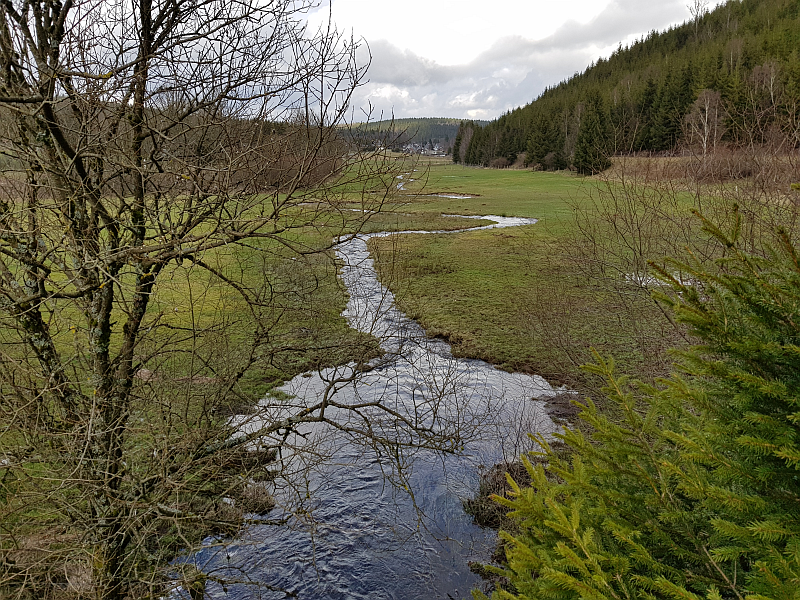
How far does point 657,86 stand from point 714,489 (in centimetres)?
6557

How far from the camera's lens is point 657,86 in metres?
55.7

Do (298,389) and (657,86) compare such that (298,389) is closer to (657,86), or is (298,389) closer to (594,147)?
(594,147)

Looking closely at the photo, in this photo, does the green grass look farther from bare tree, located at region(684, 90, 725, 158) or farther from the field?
bare tree, located at region(684, 90, 725, 158)

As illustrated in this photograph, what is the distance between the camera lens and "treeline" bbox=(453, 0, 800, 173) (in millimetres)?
28594

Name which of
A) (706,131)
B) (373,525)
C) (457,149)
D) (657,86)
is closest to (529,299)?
(706,131)

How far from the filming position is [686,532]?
2.09m

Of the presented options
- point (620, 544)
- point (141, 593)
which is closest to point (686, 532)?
point (620, 544)

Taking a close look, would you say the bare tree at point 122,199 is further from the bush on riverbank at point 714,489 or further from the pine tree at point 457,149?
the pine tree at point 457,149

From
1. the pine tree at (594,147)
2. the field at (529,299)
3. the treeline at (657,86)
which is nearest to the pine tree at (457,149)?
the treeline at (657,86)

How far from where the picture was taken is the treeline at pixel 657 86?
28.6m

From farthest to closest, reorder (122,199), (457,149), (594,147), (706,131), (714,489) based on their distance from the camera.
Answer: (457,149) → (594,147) → (706,131) → (122,199) → (714,489)

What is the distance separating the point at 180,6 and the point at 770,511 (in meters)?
5.81

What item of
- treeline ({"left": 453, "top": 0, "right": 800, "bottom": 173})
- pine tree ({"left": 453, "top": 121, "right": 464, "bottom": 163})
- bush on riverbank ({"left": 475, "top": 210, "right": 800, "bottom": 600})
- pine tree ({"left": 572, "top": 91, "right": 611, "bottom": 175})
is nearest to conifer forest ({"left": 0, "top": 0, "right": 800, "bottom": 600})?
bush on riverbank ({"left": 475, "top": 210, "right": 800, "bottom": 600})

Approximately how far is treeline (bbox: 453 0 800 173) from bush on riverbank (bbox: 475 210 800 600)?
22.0 feet
